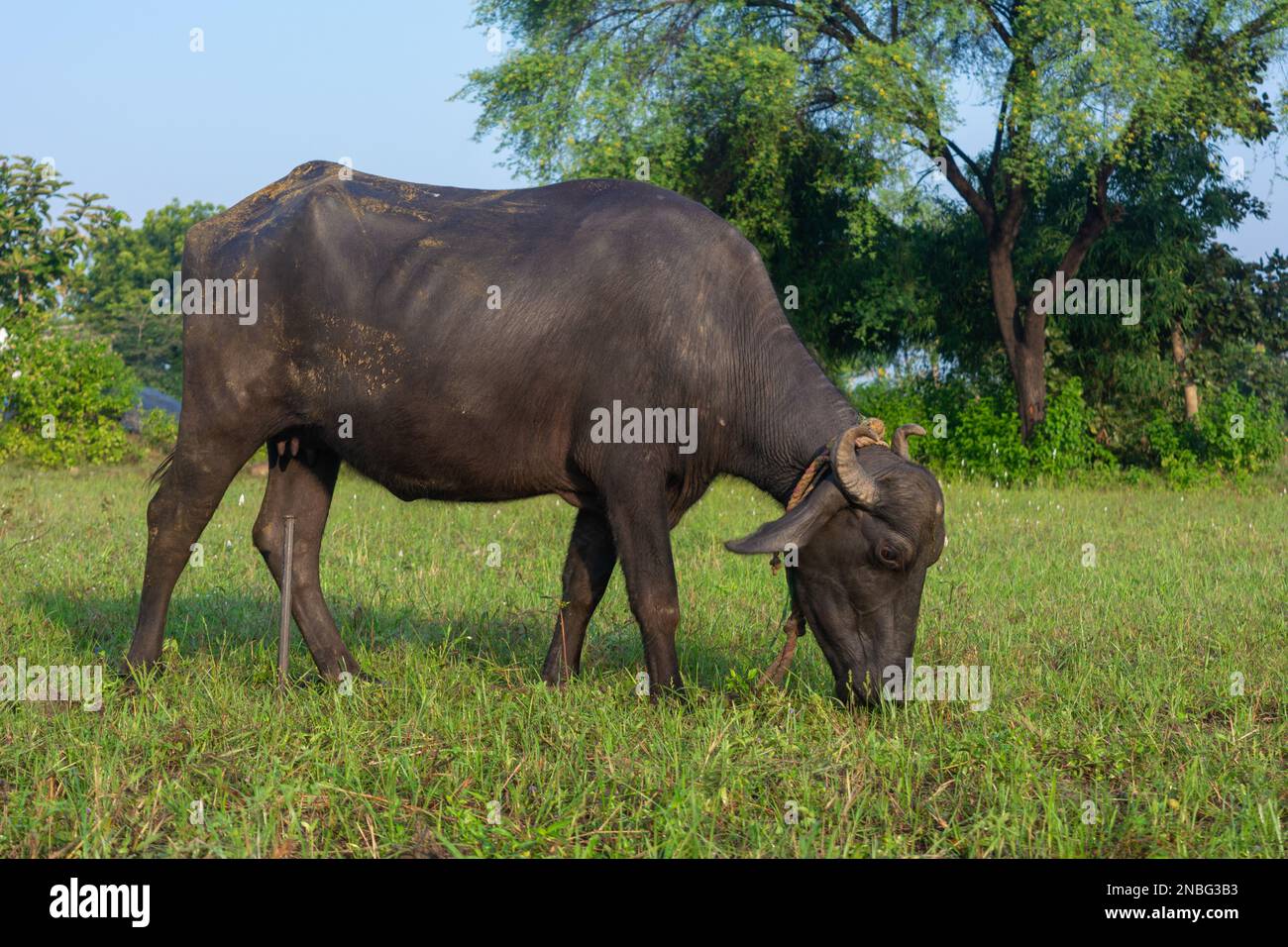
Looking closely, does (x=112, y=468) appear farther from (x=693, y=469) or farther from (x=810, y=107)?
(x=693, y=469)

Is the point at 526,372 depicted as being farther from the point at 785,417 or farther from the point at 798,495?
the point at 798,495

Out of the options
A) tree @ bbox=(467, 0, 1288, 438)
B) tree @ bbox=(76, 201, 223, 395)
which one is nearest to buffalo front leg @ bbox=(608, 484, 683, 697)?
tree @ bbox=(467, 0, 1288, 438)

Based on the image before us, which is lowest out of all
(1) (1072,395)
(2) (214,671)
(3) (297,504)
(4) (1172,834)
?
(4) (1172,834)

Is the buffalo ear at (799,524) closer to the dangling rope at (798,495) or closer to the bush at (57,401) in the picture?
the dangling rope at (798,495)

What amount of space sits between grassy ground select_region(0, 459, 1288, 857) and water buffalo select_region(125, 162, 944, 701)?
0.56 m

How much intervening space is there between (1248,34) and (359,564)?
16540 mm

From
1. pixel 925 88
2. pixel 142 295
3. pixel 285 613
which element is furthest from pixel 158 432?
pixel 142 295

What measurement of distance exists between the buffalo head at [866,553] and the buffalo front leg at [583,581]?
3.41 ft

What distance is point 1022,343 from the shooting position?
65.2ft

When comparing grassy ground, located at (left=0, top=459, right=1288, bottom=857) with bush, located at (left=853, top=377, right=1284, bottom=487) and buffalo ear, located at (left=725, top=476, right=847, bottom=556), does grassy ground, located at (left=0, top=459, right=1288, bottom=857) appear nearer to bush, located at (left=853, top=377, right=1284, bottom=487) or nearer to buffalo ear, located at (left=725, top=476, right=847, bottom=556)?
buffalo ear, located at (left=725, top=476, right=847, bottom=556)

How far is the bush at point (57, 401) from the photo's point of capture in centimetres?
1712
